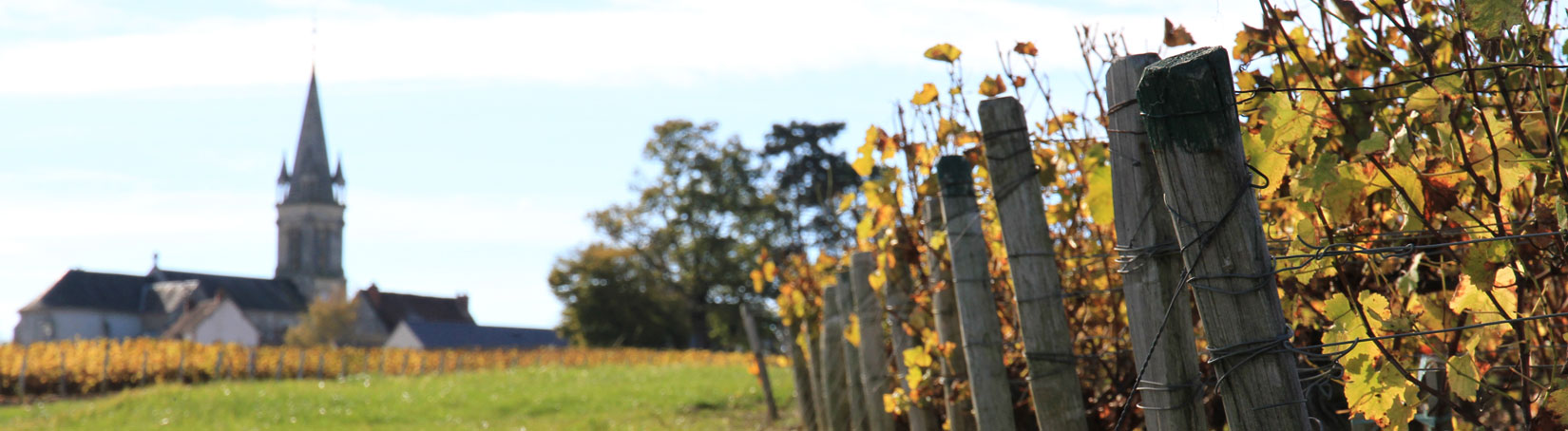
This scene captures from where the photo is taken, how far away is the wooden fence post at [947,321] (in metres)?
4.37

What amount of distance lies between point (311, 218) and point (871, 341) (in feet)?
296

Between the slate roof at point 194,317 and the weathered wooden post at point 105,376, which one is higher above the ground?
the slate roof at point 194,317

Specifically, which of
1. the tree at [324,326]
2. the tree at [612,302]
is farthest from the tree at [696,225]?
the tree at [324,326]

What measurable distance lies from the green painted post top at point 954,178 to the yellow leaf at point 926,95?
0.39 m

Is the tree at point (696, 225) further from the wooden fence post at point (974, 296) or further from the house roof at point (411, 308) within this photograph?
the wooden fence post at point (974, 296)

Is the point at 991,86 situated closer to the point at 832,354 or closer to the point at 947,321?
the point at 947,321

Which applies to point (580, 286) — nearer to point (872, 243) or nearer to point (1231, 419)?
point (872, 243)

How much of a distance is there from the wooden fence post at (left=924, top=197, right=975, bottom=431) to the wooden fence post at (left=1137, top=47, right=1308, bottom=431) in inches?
98.6

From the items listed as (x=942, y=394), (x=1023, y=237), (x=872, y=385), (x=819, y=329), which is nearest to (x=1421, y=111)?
(x=1023, y=237)

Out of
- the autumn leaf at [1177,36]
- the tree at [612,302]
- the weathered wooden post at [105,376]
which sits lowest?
the autumn leaf at [1177,36]

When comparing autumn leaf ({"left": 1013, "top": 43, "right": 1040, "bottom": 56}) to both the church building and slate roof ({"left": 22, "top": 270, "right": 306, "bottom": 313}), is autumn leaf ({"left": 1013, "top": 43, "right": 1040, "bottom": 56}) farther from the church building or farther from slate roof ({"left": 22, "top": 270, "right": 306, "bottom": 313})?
slate roof ({"left": 22, "top": 270, "right": 306, "bottom": 313})

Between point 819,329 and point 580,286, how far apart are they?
3927cm

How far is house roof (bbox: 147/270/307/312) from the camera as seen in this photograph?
242ft

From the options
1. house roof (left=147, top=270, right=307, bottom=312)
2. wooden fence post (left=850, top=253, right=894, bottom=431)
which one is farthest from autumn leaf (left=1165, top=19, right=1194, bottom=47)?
house roof (left=147, top=270, right=307, bottom=312)
